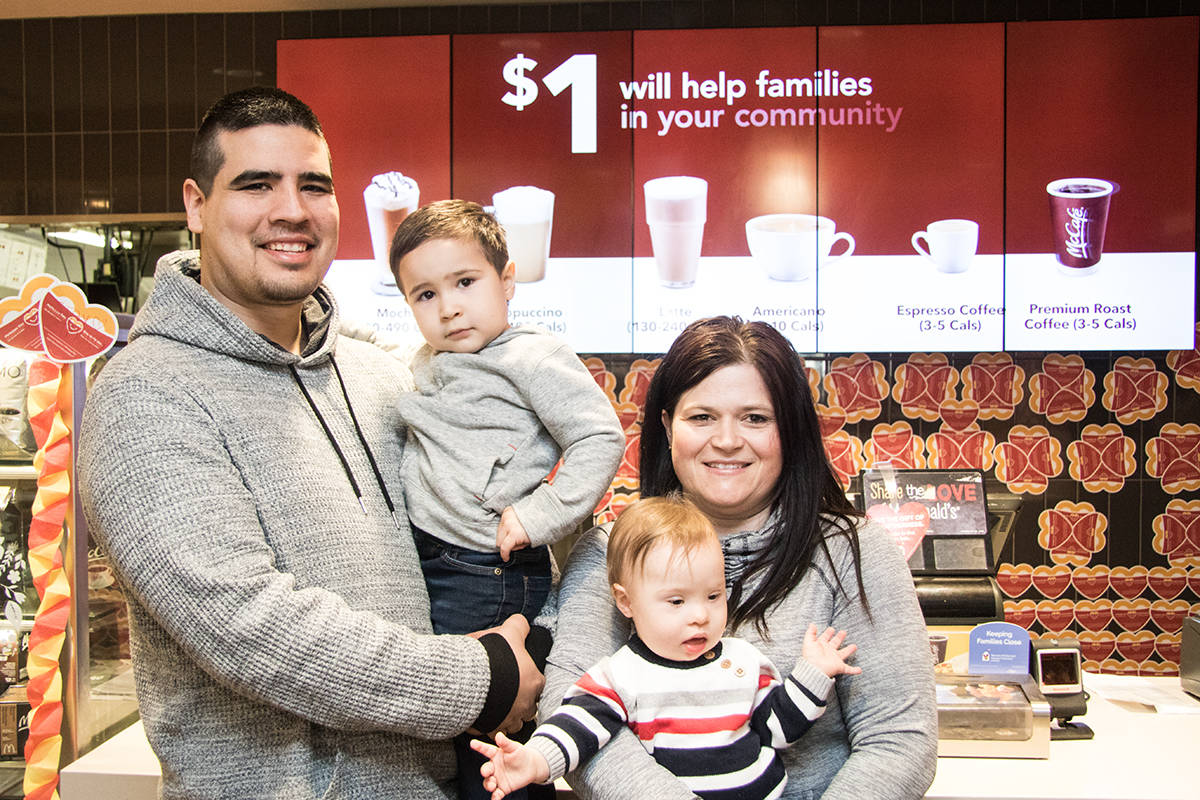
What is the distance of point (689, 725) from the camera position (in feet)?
3.97

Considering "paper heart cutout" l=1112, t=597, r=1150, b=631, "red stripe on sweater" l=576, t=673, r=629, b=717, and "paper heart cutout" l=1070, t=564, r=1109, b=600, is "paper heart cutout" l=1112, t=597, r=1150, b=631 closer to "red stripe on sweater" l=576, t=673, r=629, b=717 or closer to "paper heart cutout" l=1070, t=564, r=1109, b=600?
"paper heart cutout" l=1070, t=564, r=1109, b=600

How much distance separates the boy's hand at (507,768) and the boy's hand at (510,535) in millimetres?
323

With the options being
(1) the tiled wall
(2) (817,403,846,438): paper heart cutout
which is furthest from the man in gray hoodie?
(2) (817,403,846,438): paper heart cutout

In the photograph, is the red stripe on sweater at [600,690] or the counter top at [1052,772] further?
the counter top at [1052,772]

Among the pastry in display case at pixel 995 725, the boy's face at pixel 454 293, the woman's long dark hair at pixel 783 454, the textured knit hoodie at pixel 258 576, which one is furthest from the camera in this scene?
the pastry in display case at pixel 995 725

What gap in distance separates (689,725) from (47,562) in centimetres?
174

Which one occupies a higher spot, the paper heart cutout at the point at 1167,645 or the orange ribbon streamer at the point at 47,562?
the orange ribbon streamer at the point at 47,562

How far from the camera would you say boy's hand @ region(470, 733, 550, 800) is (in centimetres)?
111

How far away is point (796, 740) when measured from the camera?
4.06 feet

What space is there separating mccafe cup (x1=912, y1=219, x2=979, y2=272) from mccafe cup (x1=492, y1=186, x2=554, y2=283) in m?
1.35

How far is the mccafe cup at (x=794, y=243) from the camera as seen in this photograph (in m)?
3.14

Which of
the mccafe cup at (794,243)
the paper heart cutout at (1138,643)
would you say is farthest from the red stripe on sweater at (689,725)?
the paper heart cutout at (1138,643)

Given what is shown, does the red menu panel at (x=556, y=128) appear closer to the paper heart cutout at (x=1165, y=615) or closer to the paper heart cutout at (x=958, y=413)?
the paper heart cutout at (x=958, y=413)

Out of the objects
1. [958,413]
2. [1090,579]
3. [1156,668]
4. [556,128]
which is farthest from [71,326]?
[1156,668]
